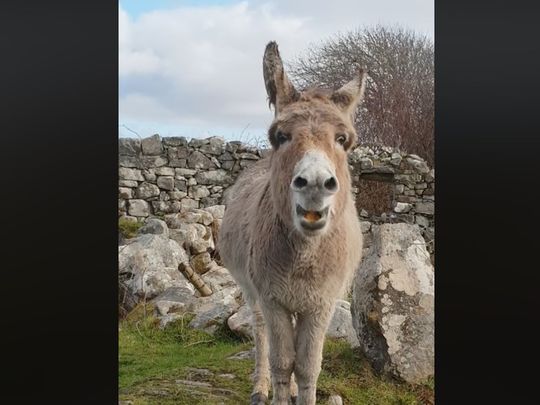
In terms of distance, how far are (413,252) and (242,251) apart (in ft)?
3.66

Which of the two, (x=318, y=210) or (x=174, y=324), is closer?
(x=318, y=210)

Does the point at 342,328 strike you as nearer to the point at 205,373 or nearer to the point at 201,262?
the point at 205,373

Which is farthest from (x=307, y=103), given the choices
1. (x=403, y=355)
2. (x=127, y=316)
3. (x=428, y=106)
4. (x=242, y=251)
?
(x=127, y=316)

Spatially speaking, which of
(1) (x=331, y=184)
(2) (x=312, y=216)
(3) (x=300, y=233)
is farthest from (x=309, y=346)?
(1) (x=331, y=184)

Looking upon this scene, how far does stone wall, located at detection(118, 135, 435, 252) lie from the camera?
4016 millimetres

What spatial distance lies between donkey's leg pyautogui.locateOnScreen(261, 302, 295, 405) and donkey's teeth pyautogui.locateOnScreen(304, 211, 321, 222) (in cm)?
48

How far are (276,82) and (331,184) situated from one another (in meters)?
0.59

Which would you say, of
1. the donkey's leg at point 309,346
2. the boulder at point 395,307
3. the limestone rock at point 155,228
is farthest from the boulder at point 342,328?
the limestone rock at point 155,228

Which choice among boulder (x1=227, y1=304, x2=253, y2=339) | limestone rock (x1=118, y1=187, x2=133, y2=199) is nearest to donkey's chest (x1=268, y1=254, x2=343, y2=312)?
boulder (x1=227, y1=304, x2=253, y2=339)

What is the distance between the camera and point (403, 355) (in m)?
3.47

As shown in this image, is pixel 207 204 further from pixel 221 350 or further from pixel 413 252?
pixel 413 252

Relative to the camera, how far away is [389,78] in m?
3.74

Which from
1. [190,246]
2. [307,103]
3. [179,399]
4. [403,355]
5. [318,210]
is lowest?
[179,399]

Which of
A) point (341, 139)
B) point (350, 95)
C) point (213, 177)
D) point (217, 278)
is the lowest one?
point (217, 278)
